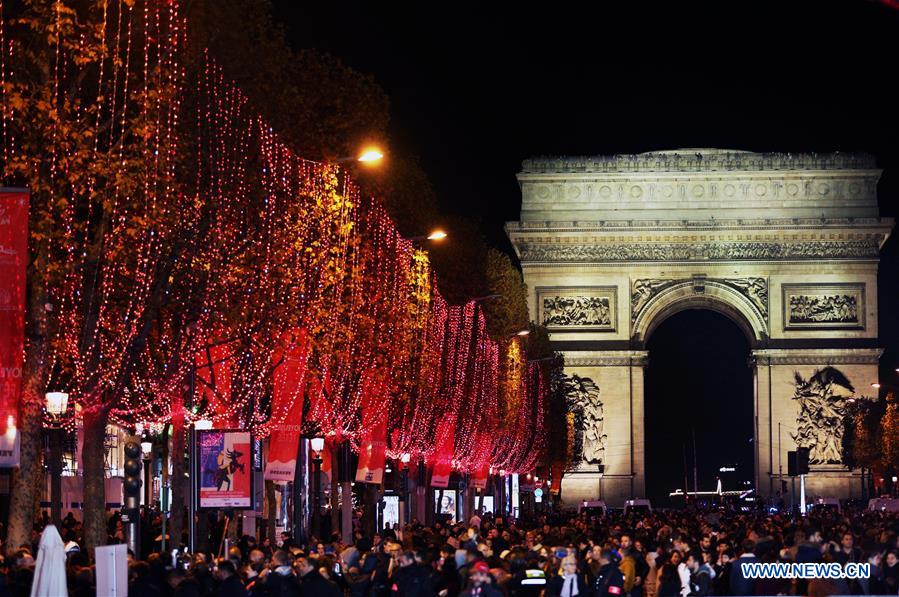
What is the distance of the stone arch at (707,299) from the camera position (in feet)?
345

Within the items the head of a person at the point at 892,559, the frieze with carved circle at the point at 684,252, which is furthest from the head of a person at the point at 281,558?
the frieze with carved circle at the point at 684,252

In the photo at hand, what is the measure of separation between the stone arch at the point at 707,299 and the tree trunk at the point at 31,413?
76558 mm

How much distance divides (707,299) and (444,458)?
148ft

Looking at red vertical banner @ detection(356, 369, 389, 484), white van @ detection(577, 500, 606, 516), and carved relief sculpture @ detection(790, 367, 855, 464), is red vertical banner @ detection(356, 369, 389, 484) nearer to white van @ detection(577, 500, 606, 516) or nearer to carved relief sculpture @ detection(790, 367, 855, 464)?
white van @ detection(577, 500, 606, 516)

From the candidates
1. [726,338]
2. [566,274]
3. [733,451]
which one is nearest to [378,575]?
[566,274]

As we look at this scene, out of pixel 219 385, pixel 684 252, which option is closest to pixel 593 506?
pixel 684 252

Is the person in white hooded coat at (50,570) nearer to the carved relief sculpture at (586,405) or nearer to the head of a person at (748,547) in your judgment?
the head of a person at (748,547)

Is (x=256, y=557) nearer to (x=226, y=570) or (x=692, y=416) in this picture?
(x=226, y=570)

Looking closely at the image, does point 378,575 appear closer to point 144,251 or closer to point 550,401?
point 144,251

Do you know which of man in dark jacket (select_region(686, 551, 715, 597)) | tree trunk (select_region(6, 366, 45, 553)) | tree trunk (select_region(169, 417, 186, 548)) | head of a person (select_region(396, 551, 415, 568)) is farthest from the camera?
tree trunk (select_region(169, 417, 186, 548))

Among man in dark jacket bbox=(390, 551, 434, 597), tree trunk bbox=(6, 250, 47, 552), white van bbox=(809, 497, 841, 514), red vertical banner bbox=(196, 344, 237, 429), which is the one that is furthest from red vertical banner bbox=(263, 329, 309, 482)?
white van bbox=(809, 497, 841, 514)

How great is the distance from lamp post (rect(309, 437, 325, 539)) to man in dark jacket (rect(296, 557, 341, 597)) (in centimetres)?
2460

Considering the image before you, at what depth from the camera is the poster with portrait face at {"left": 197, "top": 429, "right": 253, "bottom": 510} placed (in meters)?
30.8

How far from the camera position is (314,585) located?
929 inches
